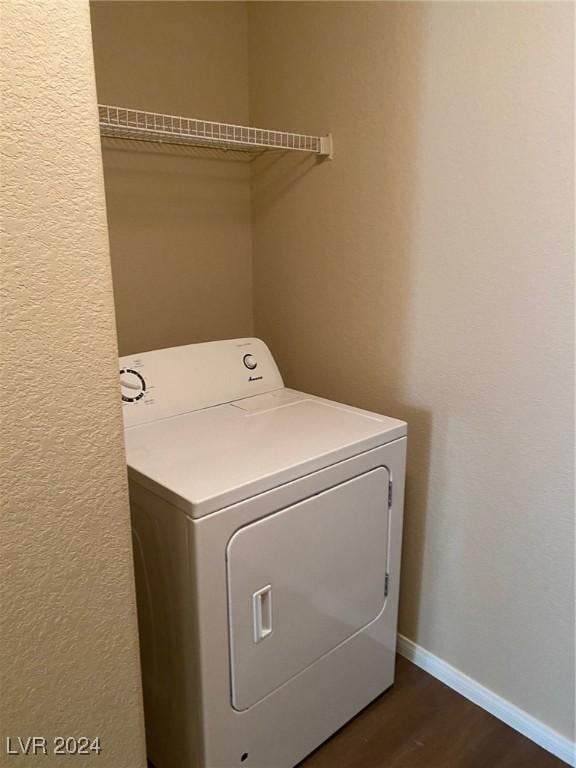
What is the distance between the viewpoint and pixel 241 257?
89.7 inches

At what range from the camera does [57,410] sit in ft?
2.99

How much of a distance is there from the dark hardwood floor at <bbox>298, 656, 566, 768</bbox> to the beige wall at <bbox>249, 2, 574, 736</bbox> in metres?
0.11

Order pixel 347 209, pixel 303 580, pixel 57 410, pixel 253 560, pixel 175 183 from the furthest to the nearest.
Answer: pixel 175 183, pixel 347 209, pixel 303 580, pixel 253 560, pixel 57 410

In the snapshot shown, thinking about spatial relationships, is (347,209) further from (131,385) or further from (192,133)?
(131,385)

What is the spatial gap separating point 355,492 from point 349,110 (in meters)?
1.20

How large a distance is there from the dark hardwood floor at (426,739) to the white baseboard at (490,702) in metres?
0.02

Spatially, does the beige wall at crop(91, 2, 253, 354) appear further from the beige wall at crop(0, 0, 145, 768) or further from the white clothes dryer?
the beige wall at crop(0, 0, 145, 768)

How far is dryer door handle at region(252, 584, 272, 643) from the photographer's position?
1336mm

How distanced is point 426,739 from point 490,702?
0.77 ft

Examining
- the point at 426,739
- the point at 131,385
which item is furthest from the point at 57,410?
the point at 426,739

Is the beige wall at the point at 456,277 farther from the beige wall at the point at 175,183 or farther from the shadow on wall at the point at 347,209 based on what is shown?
the beige wall at the point at 175,183

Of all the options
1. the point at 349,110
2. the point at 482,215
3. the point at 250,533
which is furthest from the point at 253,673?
the point at 349,110

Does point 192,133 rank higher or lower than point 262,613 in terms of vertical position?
higher

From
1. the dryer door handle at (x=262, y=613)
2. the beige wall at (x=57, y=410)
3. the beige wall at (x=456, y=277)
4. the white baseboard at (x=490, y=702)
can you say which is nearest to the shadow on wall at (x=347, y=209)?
the beige wall at (x=456, y=277)
